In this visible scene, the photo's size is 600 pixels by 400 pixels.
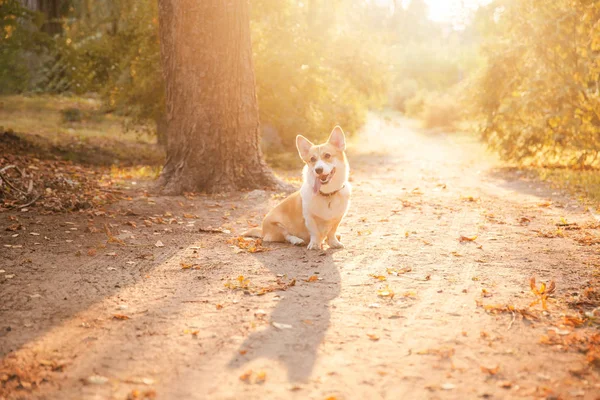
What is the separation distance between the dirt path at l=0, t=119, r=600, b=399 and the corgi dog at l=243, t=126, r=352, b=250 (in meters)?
0.31

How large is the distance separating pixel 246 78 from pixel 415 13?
116m

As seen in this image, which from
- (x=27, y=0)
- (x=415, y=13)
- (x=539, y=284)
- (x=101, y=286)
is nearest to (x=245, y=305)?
(x=101, y=286)

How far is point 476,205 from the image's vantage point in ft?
31.3

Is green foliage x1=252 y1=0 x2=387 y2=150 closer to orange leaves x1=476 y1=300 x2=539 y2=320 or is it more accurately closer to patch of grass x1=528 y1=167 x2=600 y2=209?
patch of grass x1=528 y1=167 x2=600 y2=209

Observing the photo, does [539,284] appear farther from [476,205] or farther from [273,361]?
[476,205]

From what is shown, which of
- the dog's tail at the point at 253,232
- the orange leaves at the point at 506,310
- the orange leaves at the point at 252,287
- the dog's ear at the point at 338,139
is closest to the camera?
the orange leaves at the point at 506,310

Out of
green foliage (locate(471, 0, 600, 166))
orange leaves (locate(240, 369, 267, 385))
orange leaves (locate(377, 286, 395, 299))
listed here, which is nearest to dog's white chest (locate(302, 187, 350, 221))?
orange leaves (locate(377, 286, 395, 299))

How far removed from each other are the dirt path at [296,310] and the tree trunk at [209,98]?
1.84 meters

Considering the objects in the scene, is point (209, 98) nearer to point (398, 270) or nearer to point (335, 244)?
point (335, 244)

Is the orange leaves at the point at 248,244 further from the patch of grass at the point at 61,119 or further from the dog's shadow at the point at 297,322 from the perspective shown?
the patch of grass at the point at 61,119

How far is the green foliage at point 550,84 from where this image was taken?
43.9 ft

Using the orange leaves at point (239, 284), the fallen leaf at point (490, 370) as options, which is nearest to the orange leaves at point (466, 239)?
the orange leaves at point (239, 284)

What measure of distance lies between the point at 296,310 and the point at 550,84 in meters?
12.1

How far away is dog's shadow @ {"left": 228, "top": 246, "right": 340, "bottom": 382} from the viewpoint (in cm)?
361
